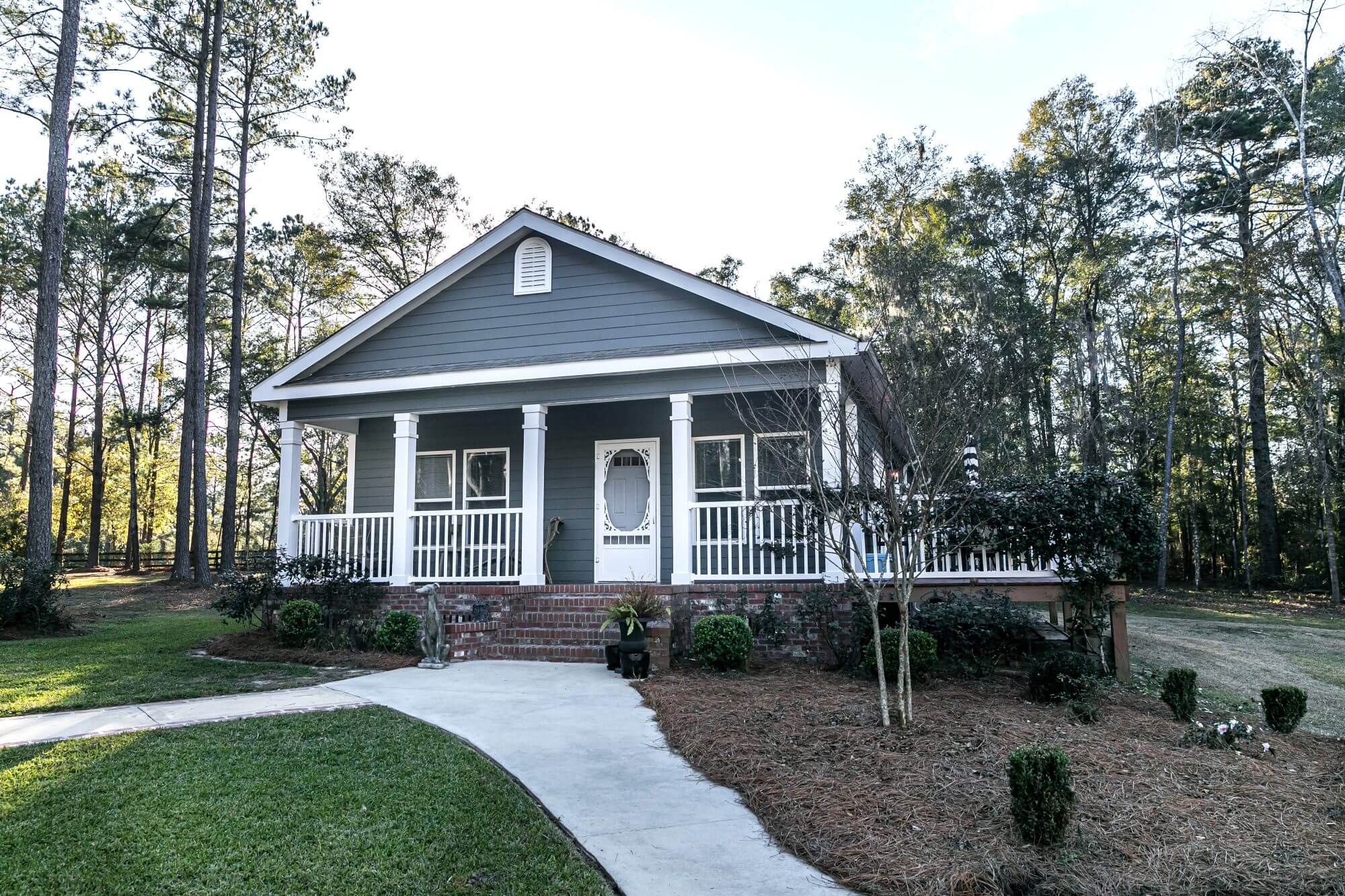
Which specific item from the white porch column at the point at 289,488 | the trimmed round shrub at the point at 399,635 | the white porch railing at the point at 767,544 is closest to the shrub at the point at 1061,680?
the white porch railing at the point at 767,544

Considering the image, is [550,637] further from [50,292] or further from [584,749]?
[50,292]

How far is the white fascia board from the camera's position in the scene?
9.27 m

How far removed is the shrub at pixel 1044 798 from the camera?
11.5 ft

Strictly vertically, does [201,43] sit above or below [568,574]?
above

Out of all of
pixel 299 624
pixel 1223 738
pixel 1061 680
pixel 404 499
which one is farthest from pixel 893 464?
pixel 299 624

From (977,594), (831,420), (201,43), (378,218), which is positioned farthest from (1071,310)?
(201,43)

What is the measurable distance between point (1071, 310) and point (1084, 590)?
17.5 metres

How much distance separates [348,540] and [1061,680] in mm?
8728

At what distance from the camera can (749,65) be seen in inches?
457

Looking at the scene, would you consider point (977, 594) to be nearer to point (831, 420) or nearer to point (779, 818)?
point (831, 420)

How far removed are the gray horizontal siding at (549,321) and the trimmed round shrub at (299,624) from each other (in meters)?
3.37

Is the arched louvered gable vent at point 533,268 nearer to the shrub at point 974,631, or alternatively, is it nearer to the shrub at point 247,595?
the shrub at point 247,595

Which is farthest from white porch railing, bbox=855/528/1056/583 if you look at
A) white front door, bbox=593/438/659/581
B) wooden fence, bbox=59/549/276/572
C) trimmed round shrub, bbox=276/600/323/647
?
wooden fence, bbox=59/549/276/572

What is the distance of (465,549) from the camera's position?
1062cm
